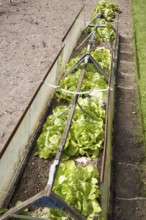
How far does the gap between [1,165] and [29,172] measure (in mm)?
1307

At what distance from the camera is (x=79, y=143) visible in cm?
671

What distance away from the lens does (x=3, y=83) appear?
9797 mm

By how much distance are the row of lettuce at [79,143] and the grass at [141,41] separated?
133 cm

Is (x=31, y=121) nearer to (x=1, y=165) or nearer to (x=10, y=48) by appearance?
(x=1, y=165)

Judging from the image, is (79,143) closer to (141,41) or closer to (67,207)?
(67,207)

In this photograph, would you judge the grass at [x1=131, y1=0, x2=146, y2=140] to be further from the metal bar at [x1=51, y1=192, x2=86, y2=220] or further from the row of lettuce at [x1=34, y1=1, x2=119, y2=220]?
the metal bar at [x1=51, y1=192, x2=86, y2=220]

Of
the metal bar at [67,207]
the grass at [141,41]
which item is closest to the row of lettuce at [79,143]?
the metal bar at [67,207]

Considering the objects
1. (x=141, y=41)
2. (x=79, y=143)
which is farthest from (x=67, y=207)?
(x=141, y=41)

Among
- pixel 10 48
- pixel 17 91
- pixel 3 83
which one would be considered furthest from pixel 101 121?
pixel 10 48

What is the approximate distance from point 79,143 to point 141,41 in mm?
8623

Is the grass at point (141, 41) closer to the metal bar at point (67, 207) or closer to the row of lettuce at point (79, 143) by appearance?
the row of lettuce at point (79, 143)

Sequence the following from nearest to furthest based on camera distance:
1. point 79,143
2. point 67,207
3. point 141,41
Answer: point 67,207 < point 79,143 < point 141,41

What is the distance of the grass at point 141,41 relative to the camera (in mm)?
9840

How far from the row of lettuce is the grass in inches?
52.4
